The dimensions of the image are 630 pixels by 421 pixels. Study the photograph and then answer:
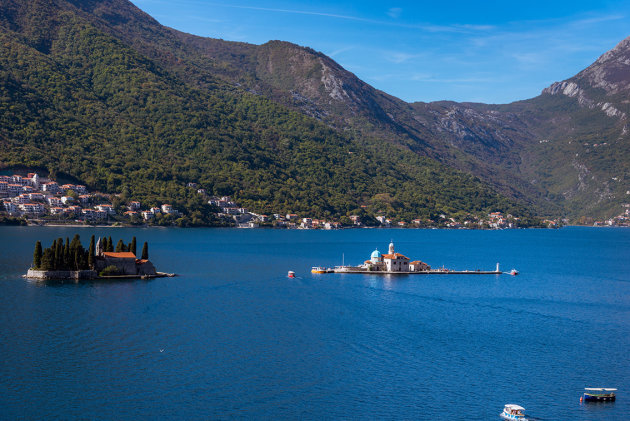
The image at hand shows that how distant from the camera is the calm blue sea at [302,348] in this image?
4350cm

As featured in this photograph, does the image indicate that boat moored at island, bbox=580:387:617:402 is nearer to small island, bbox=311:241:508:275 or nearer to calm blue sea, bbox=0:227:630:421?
calm blue sea, bbox=0:227:630:421

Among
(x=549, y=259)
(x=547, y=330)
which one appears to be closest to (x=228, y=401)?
(x=547, y=330)

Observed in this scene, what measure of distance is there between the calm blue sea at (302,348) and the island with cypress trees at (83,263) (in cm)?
367

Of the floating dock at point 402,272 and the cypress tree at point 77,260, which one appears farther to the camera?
the floating dock at point 402,272

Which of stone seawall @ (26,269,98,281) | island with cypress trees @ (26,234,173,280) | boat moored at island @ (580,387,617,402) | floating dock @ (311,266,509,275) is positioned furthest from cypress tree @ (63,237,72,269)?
boat moored at island @ (580,387,617,402)

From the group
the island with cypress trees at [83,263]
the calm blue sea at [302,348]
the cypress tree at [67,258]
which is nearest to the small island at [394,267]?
the calm blue sea at [302,348]

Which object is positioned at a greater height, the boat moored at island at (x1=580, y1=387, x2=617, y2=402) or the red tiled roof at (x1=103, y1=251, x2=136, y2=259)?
the red tiled roof at (x1=103, y1=251, x2=136, y2=259)

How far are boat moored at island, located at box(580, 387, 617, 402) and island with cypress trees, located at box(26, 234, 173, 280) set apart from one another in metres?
67.9

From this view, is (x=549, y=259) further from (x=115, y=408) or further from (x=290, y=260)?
(x=115, y=408)

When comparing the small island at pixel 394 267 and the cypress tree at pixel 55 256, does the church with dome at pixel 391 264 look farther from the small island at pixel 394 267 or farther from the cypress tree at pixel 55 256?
the cypress tree at pixel 55 256

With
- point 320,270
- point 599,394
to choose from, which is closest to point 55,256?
point 320,270

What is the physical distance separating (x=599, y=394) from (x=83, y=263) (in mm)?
71183

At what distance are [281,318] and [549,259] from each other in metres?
114

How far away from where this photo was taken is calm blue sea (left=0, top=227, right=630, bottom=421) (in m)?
43.5
